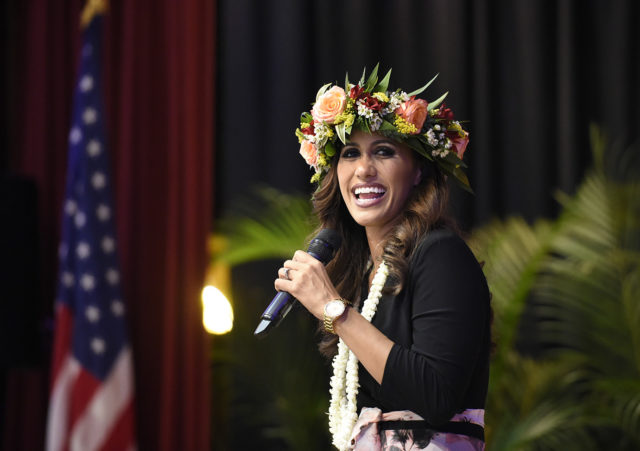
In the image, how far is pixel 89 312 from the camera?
12.9 feet

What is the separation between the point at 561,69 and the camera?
384 centimetres

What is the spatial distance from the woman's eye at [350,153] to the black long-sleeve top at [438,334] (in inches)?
10.0

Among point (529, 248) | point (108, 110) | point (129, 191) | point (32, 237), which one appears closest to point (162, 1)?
point (108, 110)

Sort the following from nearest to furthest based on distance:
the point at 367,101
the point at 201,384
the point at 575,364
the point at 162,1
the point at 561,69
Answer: the point at 367,101, the point at 575,364, the point at 561,69, the point at 201,384, the point at 162,1

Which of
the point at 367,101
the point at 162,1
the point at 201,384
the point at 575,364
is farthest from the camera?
the point at 162,1

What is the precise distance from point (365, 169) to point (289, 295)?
0.96 feet

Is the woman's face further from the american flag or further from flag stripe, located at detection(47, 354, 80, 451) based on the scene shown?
flag stripe, located at detection(47, 354, 80, 451)

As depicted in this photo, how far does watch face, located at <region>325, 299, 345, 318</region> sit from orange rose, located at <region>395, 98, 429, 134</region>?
388mm

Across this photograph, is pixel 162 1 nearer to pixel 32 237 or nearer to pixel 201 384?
pixel 32 237

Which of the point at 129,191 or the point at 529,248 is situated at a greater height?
the point at 129,191

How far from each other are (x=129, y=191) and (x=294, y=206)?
120 cm

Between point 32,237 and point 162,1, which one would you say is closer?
point 32,237

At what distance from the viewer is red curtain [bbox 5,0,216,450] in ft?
13.7

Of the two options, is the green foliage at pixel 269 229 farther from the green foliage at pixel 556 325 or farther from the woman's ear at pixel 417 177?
the woman's ear at pixel 417 177
